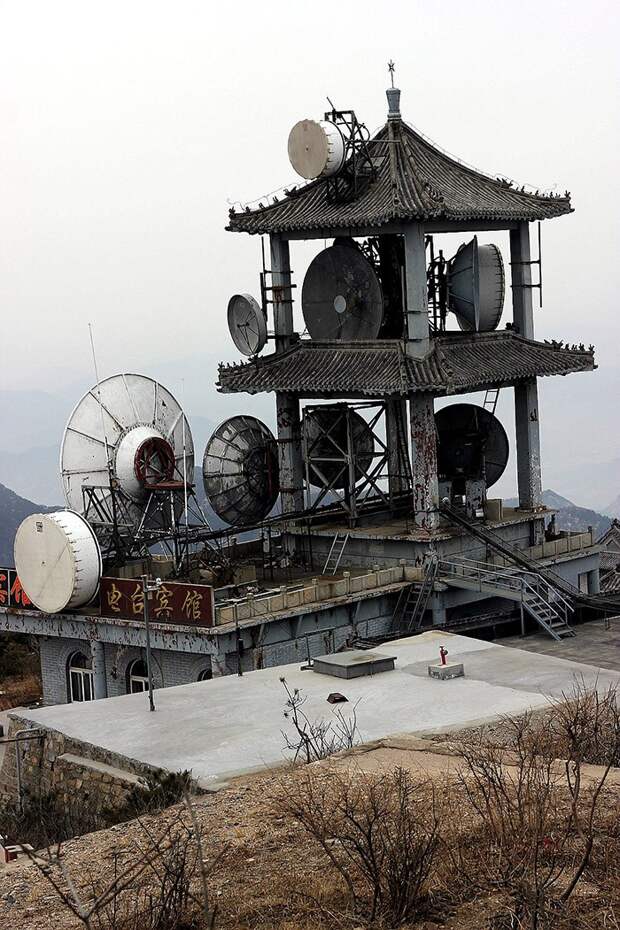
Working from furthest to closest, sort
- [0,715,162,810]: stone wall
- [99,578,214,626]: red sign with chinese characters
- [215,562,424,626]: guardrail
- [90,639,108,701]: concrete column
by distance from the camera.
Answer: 1. [90,639,108,701]: concrete column
2. [215,562,424,626]: guardrail
3. [99,578,214,626]: red sign with chinese characters
4. [0,715,162,810]: stone wall

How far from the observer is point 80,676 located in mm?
44469

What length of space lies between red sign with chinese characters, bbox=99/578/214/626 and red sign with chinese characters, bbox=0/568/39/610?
2.81 meters

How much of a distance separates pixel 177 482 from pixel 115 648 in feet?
18.4

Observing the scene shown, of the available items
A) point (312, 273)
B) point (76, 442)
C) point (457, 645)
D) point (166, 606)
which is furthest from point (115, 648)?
point (312, 273)

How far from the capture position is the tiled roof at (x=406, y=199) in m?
45.3

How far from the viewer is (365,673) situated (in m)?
34.6

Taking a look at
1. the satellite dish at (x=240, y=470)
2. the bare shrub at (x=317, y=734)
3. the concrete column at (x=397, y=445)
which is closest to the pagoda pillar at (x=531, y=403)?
the concrete column at (x=397, y=445)

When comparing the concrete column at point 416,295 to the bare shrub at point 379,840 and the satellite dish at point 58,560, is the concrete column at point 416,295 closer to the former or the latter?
the satellite dish at point 58,560

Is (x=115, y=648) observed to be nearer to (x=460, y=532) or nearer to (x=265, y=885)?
(x=460, y=532)

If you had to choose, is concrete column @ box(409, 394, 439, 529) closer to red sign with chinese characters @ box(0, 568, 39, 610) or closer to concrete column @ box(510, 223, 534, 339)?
concrete column @ box(510, 223, 534, 339)

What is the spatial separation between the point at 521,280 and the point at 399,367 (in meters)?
7.62

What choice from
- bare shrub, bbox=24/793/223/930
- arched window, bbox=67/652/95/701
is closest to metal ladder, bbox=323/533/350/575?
arched window, bbox=67/652/95/701

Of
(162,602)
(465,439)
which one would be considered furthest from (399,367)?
(162,602)

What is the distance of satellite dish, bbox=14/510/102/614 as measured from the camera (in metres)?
41.3
